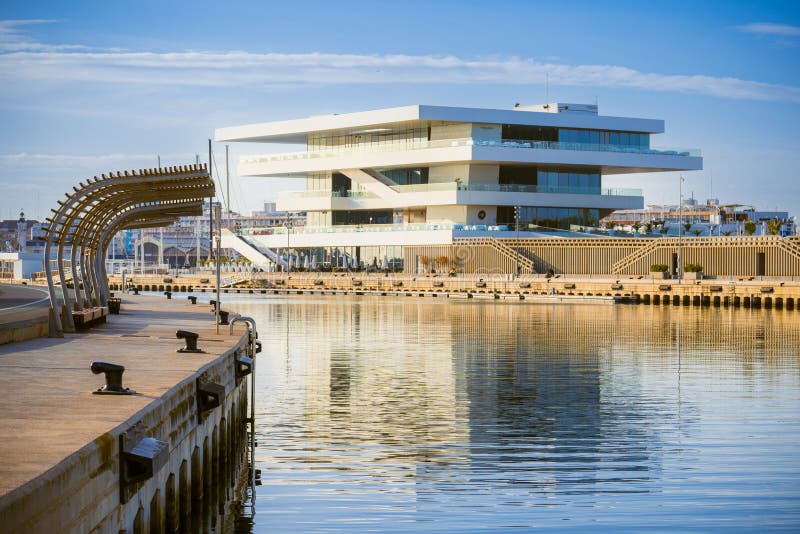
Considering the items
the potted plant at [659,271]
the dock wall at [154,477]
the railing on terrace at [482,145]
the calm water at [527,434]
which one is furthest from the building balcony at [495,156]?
the dock wall at [154,477]

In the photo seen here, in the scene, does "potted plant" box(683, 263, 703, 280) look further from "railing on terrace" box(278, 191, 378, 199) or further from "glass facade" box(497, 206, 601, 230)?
"railing on terrace" box(278, 191, 378, 199)

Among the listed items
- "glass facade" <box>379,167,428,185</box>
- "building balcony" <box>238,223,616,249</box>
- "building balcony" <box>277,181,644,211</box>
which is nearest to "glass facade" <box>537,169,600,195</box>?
"building balcony" <box>277,181,644,211</box>

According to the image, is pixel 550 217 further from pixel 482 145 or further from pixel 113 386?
pixel 113 386

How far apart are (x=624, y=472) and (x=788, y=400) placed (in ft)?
44.1

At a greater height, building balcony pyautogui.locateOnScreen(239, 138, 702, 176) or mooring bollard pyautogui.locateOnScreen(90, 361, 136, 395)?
building balcony pyautogui.locateOnScreen(239, 138, 702, 176)

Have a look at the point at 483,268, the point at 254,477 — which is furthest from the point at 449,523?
Result: the point at 483,268

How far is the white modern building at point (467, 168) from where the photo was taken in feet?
402

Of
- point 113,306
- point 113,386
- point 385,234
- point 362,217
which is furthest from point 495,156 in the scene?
point 113,386

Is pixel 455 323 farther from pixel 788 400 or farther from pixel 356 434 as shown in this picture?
pixel 356 434

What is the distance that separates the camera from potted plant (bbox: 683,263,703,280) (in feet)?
333

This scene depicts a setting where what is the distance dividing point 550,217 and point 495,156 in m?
9.51

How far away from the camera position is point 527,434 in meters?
28.6

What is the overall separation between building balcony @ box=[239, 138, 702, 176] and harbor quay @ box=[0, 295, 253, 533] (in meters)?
91.9

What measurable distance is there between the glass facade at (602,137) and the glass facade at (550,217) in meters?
6.97
